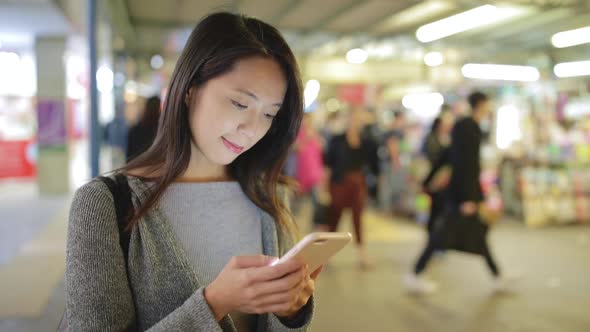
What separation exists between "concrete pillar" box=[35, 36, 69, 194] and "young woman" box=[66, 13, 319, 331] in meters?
9.45

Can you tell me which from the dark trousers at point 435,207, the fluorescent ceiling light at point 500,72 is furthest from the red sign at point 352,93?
the dark trousers at point 435,207

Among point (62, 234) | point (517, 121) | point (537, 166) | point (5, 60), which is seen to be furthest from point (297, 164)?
point (5, 60)

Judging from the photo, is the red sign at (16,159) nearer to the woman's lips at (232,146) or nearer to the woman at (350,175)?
the woman at (350,175)

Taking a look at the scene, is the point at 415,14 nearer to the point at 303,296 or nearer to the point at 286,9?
the point at 286,9

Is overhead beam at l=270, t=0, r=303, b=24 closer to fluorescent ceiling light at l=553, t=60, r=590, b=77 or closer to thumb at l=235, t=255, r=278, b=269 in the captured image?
fluorescent ceiling light at l=553, t=60, r=590, b=77

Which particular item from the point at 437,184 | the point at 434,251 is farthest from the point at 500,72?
the point at 434,251

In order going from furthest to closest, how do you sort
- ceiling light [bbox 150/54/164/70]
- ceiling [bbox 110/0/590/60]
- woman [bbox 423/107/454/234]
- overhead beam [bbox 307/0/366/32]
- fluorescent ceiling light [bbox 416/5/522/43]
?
1. ceiling light [bbox 150/54/164/70]
2. fluorescent ceiling light [bbox 416/5/522/43]
3. overhead beam [bbox 307/0/366/32]
4. ceiling [bbox 110/0/590/60]
5. woman [bbox 423/107/454/234]

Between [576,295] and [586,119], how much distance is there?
4581mm

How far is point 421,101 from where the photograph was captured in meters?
11.5

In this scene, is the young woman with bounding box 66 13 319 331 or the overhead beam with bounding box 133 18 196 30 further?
the overhead beam with bounding box 133 18 196 30

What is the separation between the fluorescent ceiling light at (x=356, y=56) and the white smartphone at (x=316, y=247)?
9.80 metres

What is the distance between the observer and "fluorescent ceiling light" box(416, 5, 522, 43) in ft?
21.7

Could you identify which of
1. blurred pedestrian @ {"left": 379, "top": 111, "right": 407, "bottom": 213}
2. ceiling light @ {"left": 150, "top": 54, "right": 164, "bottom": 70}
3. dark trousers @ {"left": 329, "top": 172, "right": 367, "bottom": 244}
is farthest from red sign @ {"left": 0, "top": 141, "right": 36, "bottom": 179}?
dark trousers @ {"left": 329, "top": 172, "right": 367, "bottom": 244}

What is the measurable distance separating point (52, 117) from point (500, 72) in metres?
9.39
